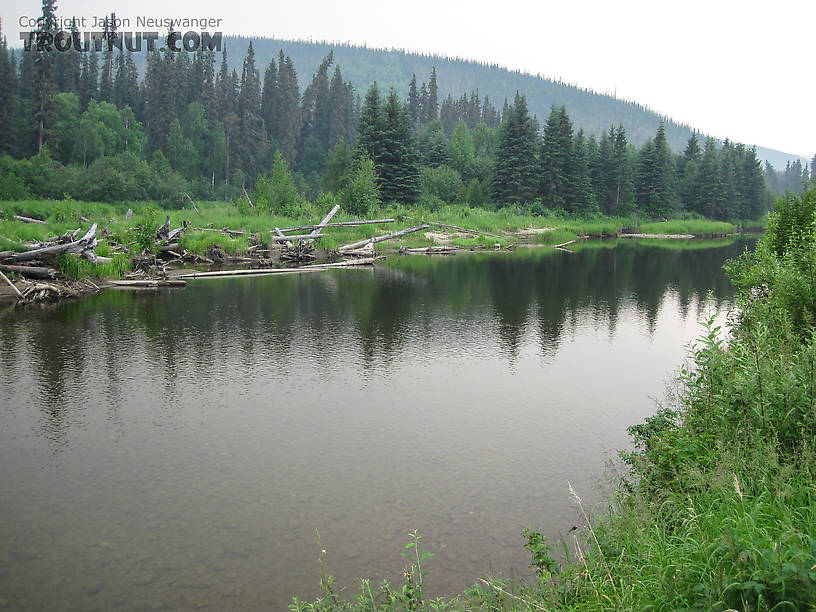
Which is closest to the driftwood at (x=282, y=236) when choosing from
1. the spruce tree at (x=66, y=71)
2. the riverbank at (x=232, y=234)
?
the riverbank at (x=232, y=234)

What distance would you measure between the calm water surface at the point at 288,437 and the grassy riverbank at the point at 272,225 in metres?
8.58

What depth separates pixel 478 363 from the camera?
18.2 metres

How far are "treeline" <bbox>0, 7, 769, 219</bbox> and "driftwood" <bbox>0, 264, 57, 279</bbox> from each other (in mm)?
29009

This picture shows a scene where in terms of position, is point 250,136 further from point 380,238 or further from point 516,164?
point 380,238

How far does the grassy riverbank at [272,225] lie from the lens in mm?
33625

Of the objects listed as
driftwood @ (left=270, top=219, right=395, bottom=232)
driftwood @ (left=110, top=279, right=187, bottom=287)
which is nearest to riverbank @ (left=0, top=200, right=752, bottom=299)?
driftwood @ (left=270, top=219, right=395, bottom=232)

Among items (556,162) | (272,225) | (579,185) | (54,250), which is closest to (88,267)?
(54,250)

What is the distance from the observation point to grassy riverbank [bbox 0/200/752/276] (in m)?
33.6

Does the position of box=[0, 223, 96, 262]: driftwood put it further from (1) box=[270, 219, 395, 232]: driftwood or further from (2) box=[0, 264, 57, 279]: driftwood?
(1) box=[270, 219, 395, 232]: driftwood

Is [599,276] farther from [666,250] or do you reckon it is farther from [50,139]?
[50,139]

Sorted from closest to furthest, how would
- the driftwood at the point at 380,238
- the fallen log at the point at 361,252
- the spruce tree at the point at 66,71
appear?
the fallen log at the point at 361,252, the driftwood at the point at 380,238, the spruce tree at the point at 66,71

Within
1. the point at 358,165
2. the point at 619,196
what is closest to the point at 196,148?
the point at 358,165

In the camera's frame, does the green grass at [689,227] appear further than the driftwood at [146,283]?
Yes

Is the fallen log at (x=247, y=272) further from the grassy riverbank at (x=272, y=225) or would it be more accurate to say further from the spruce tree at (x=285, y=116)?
the spruce tree at (x=285, y=116)
